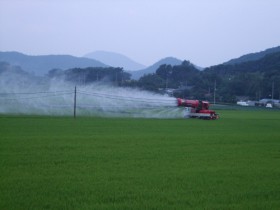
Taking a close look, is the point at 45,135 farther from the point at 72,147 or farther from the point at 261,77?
the point at 261,77

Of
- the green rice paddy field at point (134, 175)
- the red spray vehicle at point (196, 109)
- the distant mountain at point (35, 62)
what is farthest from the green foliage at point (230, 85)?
the green rice paddy field at point (134, 175)

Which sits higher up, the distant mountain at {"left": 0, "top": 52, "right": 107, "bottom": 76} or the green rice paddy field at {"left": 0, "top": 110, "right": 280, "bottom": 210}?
the distant mountain at {"left": 0, "top": 52, "right": 107, "bottom": 76}

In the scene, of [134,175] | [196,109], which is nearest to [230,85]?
[196,109]

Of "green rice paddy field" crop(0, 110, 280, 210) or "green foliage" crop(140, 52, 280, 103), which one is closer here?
"green rice paddy field" crop(0, 110, 280, 210)

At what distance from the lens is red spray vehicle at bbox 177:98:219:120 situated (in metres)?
33.5

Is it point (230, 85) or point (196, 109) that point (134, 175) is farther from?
point (230, 85)

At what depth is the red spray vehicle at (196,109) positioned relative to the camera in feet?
110

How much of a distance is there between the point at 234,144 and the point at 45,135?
7376mm

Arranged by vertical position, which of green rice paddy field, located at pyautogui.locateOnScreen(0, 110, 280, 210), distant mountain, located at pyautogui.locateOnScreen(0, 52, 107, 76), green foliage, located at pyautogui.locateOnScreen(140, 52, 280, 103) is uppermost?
distant mountain, located at pyautogui.locateOnScreen(0, 52, 107, 76)

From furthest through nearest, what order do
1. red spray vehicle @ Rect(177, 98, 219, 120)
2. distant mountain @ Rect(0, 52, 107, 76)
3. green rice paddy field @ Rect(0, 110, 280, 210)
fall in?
distant mountain @ Rect(0, 52, 107, 76), red spray vehicle @ Rect(177, 98, 219, 120), green rice paddy field @ Rect(0, 110, 280, 210)

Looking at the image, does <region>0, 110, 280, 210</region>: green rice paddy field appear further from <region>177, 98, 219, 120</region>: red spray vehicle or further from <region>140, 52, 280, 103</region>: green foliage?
<region>140, 52, 280, 103</region>: green foliage

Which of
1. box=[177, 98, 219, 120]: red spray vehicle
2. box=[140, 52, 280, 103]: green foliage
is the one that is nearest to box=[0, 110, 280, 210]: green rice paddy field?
box=[177, 98, 219, 120]: red spray vehicle

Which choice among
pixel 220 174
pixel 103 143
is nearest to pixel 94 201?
pixel 220 174

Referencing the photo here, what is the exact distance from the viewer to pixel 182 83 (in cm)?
11244
